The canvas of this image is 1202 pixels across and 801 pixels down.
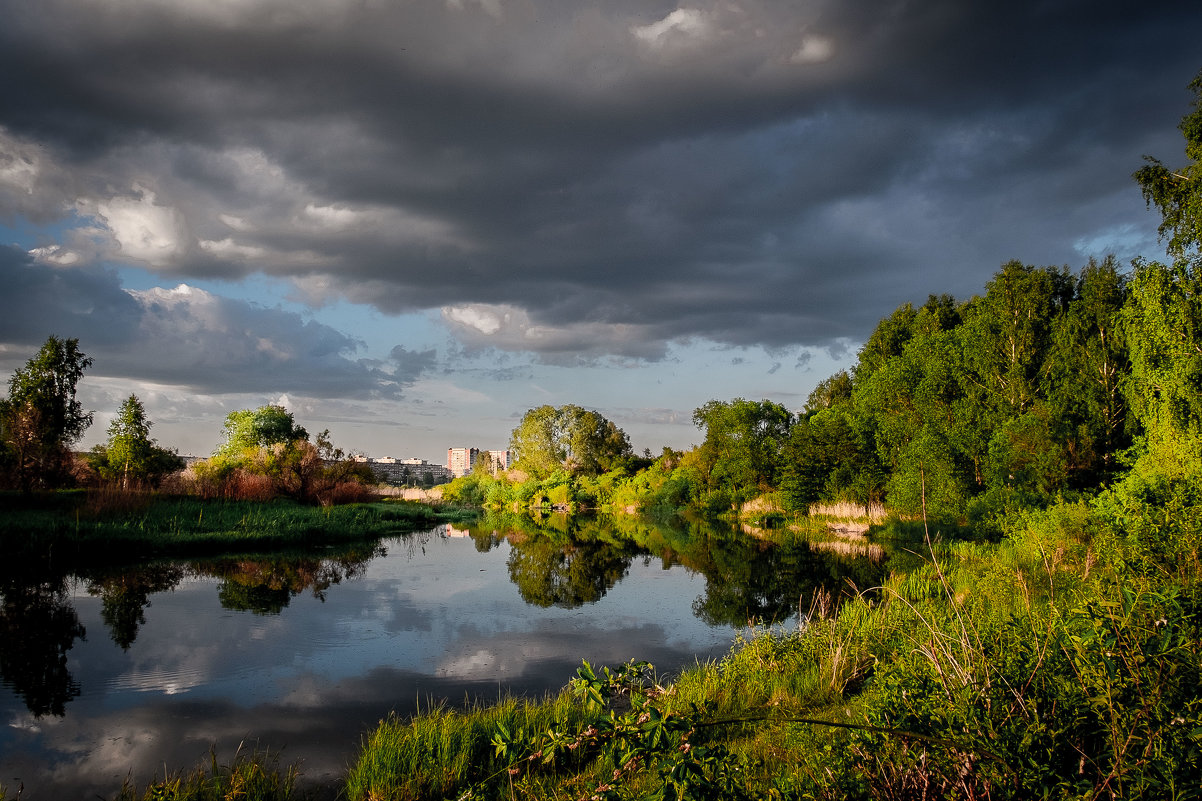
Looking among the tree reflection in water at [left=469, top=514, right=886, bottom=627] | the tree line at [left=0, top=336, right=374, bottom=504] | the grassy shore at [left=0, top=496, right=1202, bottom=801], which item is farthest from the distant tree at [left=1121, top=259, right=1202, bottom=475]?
the tree line at [left=0, top=336, right=374, bottom=504]

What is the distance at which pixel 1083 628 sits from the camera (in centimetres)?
431

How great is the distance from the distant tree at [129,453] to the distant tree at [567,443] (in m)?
44.0

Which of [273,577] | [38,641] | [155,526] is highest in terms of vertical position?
[155,526]

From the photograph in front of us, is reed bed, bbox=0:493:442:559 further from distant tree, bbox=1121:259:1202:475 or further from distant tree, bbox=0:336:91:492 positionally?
distant tree, bbox=1121:259:1202:475

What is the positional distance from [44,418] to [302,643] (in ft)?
69.4

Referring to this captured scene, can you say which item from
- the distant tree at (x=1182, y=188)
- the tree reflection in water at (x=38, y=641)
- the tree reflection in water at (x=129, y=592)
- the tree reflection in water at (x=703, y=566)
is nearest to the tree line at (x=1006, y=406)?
the distant tree at (x=1182, y=188)

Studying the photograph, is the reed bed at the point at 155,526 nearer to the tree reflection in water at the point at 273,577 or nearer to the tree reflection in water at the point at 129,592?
the tree reflection in water at the point at 129,592

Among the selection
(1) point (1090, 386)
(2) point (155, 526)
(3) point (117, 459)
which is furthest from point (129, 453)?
(1) point (1090, 386)

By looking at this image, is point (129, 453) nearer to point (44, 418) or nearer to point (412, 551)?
point (44, 418)

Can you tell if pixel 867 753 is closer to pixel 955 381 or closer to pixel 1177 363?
pixel 1177 363

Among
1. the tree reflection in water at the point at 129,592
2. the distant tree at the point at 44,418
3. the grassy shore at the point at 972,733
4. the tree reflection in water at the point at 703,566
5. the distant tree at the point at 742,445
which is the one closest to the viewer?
the grassy shore at the point at 972,733

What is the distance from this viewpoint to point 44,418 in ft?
81.5

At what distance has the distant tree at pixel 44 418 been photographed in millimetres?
22750

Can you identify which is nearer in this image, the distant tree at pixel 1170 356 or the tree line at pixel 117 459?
the distant tree at pixel 1170 356
